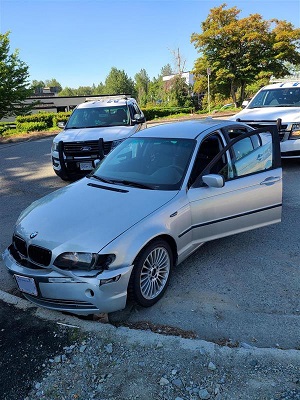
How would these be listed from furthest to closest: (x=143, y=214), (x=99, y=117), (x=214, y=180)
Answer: (x=99, y=117)
(x=214, y=180)
(x=143, y=214)

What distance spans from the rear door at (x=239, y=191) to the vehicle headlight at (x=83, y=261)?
1.19 meters

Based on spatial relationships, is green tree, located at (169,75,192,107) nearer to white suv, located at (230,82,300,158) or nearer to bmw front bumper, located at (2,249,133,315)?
white suv, located at (230,82,300,158)

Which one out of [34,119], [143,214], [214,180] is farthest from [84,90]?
[143,214]

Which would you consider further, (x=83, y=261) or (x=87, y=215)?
(x=87, y=215)

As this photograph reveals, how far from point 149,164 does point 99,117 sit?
5052 millimetres

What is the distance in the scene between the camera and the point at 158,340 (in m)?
2.70

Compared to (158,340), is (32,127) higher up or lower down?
higher up

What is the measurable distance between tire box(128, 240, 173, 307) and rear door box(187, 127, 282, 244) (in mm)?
533

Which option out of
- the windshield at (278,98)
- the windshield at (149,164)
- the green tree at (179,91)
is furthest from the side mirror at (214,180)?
the green tree at (179,91)

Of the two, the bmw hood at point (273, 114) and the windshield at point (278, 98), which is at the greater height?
the windshield at point (278, 98)

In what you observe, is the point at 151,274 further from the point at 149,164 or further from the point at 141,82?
the point at 141,82

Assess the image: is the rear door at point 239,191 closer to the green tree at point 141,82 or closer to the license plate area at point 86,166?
the license plate area at point 86,166

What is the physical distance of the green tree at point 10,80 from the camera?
70.6 ft

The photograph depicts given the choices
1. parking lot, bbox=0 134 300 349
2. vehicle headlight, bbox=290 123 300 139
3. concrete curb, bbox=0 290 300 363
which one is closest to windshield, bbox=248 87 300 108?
vehicle headlight, bbox=290 123 300 139
